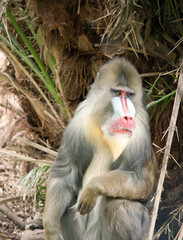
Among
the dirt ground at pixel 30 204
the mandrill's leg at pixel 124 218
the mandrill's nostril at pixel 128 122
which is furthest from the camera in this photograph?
the dirt ground at pixel 30 204

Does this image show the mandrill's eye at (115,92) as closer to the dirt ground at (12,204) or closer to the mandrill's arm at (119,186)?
the mandrill's arm at (119,186)

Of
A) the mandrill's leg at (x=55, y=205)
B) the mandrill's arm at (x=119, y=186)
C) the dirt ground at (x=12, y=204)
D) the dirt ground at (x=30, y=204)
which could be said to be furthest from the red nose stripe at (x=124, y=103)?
the dirt ground at (x=12, y=204)

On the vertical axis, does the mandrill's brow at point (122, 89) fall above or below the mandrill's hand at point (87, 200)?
above

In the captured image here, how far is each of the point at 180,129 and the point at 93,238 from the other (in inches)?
73.0

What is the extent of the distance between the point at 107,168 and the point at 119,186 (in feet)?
1.03

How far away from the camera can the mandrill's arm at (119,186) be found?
3984 millimetres

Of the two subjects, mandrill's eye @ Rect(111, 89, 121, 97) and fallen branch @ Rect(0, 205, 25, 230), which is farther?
fallen branch @ Rect(0, 205, 25, 230)

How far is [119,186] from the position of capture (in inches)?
161

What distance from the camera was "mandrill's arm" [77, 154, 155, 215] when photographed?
3.98 m

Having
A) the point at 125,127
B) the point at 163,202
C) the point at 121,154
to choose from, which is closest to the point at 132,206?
the point at 121,154

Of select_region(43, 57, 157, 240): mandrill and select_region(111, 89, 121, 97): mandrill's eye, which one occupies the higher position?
select_region(111, 89, 121, 97): mandrill's eye

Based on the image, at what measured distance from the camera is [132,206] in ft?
13.7

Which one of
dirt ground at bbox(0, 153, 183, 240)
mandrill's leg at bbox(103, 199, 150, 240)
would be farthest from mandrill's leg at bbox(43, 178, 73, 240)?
dirt ground at bbox(0, 153, 183, 240)

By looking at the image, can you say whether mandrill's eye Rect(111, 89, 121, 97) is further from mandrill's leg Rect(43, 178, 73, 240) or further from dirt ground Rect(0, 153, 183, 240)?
dirt ground Rect(0, 153, 183, 240)
